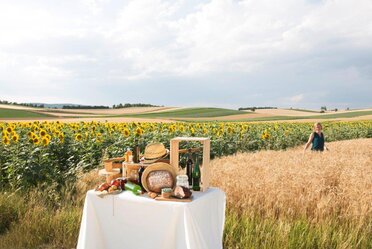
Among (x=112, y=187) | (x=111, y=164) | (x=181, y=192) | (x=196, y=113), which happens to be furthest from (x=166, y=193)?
(x=196, y=113)

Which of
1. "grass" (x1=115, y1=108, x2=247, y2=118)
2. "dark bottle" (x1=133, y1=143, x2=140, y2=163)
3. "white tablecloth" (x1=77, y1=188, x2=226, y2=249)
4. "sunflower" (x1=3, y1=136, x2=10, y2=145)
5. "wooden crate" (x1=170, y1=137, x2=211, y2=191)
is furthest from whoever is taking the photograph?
"grass" (x1=115, y1=108, x2=247, y2=118)

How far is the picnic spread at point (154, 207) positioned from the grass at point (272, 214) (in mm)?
747

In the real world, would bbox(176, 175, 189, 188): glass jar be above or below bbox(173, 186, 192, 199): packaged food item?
above

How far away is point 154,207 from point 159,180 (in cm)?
29

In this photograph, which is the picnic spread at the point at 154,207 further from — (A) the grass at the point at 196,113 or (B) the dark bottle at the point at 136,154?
(A) the grass at the point at 196,113

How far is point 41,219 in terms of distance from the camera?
→ 5.46 meters

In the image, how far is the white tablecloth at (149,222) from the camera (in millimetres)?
3732

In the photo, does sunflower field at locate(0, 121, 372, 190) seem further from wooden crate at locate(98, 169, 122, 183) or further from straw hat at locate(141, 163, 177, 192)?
straw hat at locate(141, 163, 177, 192)

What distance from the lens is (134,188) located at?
4059 millimetres

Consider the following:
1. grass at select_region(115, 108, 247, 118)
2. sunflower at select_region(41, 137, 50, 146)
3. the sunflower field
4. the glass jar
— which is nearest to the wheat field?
the glass jar

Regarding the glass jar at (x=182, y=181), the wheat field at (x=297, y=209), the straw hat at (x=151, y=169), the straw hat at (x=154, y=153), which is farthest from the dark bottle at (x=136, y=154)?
the wheat field at (x=297, y=209)

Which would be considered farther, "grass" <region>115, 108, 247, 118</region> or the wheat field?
"grass" <region>115, 108, 247, 118</region>

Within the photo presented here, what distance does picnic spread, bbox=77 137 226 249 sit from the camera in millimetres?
3763

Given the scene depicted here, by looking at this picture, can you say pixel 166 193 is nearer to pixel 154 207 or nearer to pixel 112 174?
pixel 154 207
